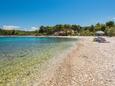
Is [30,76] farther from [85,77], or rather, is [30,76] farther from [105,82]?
[105,82]

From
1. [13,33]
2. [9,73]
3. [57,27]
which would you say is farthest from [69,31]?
[9,73]

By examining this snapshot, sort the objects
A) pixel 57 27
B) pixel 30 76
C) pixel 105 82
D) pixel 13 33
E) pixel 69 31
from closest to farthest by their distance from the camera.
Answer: pixel 105 82
pixel 30 76
pixel 69 31
pixel 57 27
pixel 13 33

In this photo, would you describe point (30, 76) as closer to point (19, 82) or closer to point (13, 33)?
point (19, 82)

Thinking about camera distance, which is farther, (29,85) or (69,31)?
(69,31)

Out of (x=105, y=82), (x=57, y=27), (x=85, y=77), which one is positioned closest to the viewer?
(x=105, y=82)

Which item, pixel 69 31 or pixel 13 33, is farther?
pixel 13 33

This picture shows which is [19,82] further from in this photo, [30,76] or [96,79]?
[96,79]

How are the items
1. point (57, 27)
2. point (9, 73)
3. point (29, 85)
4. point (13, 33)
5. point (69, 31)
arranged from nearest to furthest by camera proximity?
point (29, 85) → point (9, 73) → point (69, 31) → point (57, 27) → point (13, 33)

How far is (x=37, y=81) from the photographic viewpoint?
8.57 meters

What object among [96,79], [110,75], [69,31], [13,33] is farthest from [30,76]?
[13,33]

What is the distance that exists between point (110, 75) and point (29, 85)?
156 inches

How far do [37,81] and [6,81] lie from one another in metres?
1.61

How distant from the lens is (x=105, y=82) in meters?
7.46

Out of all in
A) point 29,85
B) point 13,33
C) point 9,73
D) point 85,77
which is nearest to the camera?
point 29,85
